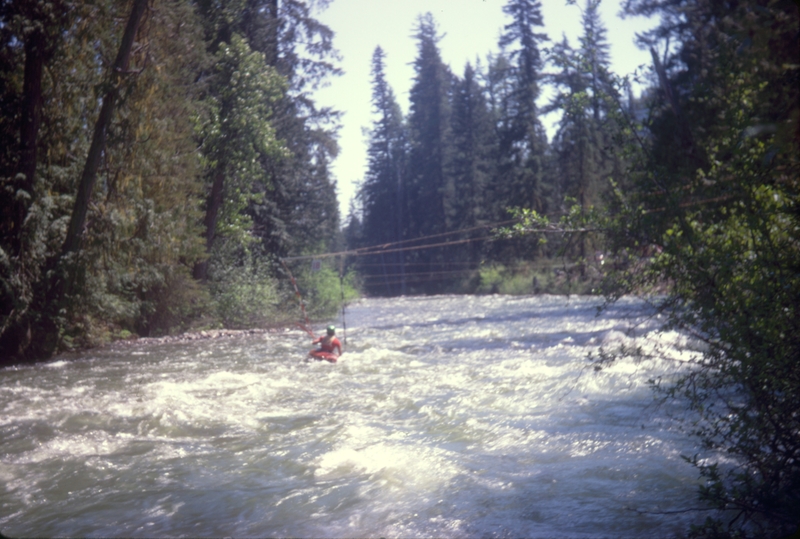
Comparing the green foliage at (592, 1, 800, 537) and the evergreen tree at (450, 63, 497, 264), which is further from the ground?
the evergreen tree at (450, 63, 497, 264)

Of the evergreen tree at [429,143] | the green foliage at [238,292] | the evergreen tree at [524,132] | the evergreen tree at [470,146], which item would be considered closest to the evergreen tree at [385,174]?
the evergreen tree at [429,143]

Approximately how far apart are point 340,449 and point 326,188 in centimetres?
2762

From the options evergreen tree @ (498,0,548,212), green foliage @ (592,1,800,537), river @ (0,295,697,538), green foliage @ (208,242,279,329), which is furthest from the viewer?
evergreen tree @ (498,0,548,212)

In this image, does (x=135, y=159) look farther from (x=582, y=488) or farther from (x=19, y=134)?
(x=582, y=488)

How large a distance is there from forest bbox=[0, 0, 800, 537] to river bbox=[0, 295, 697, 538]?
0.89 meters

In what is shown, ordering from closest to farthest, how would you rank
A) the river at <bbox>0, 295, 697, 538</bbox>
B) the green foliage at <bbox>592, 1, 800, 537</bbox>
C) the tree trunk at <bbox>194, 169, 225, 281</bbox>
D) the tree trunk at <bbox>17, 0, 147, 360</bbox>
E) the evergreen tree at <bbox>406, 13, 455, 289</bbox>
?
the green foliage at <bbox>592, 1, 800, 537</bbox> < the river at <bbox>0, 295, 697, 538</bbox> < the tree trunk at <bbox>17, 0, 147, 360</bbox> < the tree trunk at <bbox>194, 169, 225, 281</bbox> < the evergreen tree at <bbox>406, 13, 455, 289</bbox>

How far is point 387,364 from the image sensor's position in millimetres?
15953

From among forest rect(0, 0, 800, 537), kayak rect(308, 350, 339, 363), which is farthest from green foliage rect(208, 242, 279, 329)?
kayak rect(308, 350, 339, 363)

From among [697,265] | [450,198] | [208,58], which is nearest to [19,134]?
[208,58]

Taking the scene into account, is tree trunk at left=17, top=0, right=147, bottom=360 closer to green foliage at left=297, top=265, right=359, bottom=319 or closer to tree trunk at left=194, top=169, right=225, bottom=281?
tree trunk at left=194, top=169, right=225, bottom=281

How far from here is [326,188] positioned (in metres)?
35.0

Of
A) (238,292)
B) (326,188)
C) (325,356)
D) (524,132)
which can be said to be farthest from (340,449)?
(524,132)

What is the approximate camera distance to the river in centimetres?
602

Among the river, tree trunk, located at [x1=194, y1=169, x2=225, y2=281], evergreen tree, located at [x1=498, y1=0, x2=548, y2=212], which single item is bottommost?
the river
